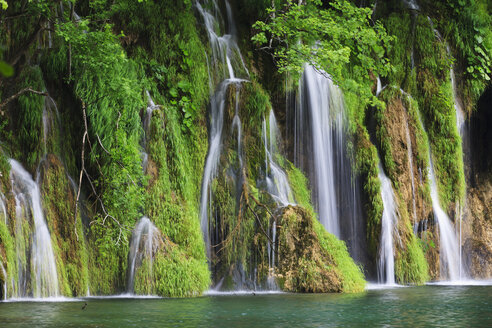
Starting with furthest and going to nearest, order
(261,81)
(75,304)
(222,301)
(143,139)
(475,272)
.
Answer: (475,272) < (261,81) < (143,139) < (222,301) < (75,304)

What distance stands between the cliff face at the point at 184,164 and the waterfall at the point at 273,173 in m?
0.04

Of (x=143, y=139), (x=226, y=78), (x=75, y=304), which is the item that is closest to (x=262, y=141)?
(x=226, y=78)

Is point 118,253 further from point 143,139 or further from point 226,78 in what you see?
point 226,78

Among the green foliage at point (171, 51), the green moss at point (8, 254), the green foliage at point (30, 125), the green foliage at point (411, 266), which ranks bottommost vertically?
the green foliage at point (411, 266)

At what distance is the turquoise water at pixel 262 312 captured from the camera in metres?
5.88

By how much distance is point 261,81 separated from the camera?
46.1 ft

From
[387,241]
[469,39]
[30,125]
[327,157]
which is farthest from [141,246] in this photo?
[469,39]

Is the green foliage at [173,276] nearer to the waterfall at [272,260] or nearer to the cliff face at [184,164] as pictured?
the cliff face at [184,164]

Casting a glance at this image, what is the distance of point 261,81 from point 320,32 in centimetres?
167

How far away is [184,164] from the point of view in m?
11.1

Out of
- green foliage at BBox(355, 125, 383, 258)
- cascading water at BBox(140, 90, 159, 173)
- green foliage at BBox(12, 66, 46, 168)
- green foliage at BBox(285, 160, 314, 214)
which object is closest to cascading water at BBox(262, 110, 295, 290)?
green foliage at BBox(285, 160, 314, 214)

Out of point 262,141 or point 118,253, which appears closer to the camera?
point 118,253

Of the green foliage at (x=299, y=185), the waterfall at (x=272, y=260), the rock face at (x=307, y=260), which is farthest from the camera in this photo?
the green foliage at (x=299, y=185)

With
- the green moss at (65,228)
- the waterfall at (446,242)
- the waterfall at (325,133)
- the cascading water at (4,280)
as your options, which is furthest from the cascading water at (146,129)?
the waterfall at (446,242)
